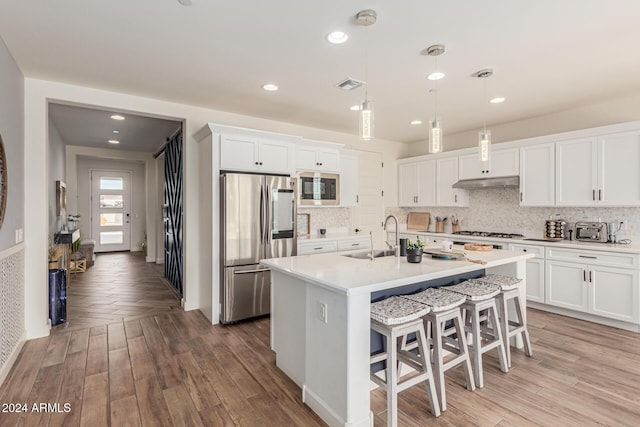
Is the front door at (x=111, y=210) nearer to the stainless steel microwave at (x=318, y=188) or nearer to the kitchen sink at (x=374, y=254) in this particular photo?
the stainless steel microwave at (x=318, y=188)

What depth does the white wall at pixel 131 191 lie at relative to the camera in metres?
8.80

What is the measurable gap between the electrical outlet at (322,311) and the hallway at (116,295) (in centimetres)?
289

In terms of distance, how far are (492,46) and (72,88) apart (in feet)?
13.3

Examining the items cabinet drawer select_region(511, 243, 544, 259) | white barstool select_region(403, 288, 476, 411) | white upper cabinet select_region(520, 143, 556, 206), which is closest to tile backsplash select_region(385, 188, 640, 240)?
white upper cabinet select_region(520, 143, 556, 206)

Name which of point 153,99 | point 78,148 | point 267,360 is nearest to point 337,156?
point 153,99

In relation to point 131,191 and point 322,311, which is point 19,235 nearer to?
point 322,311

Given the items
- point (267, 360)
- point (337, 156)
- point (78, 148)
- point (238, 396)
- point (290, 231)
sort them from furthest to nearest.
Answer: point (78, 148)
point (337, 156)
point (290, 231)
point (267, 360)
point (238, 396)

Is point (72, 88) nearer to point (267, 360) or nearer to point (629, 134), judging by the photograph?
point (267, 360)

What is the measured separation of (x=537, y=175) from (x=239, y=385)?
4.40 m

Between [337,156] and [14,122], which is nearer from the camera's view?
[14,122]

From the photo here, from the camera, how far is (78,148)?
7.41m

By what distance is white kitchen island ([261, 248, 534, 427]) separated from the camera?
1.88 m

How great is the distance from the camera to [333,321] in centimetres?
197

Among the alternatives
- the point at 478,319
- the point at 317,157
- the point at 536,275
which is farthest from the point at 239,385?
the point at 536,275
